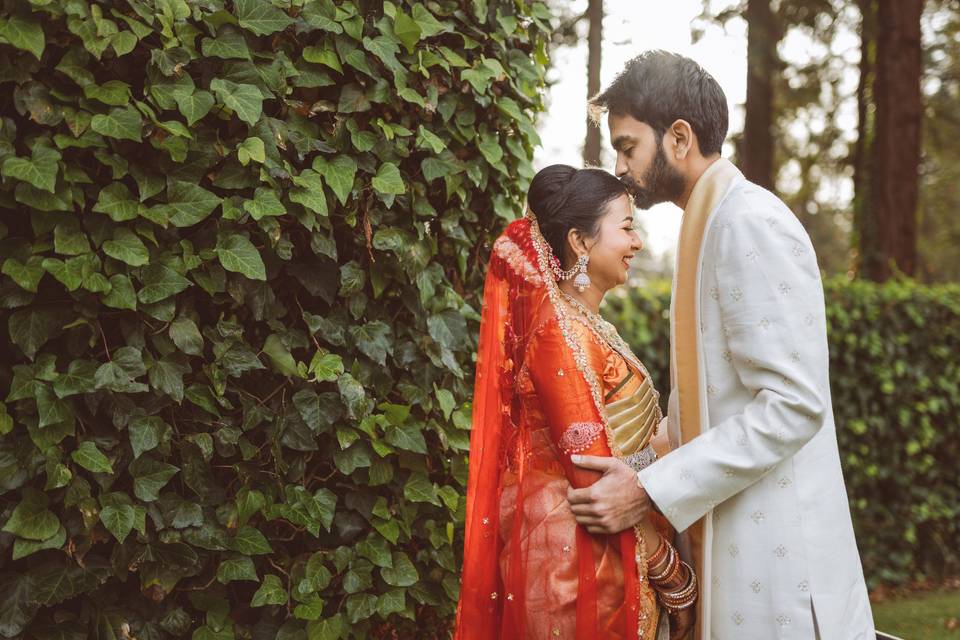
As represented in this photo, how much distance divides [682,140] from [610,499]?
39.4 inches

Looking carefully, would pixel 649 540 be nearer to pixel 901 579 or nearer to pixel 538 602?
pixel 538 602

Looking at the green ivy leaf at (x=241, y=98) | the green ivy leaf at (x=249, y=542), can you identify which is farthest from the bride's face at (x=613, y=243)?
the green ivy leaf at (x=249, y=542)

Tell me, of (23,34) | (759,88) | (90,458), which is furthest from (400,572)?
(759,88)

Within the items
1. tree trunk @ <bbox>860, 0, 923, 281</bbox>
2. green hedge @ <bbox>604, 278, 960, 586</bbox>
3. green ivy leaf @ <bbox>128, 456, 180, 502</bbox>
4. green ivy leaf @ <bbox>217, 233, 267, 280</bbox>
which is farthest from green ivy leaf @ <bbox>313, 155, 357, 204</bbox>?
tree trunk @ <bbox>860, 0, 923, 281</bbox>

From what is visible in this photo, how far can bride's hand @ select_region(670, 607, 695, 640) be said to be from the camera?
2287 millimetres

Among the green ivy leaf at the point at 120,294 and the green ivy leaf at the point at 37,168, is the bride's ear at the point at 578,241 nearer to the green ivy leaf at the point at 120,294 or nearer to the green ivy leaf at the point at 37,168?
the green ivy leaf at the point at 120,294

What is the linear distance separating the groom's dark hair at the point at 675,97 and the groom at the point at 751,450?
6.4 inches

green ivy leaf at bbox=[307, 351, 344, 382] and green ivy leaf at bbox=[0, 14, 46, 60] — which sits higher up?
green ivy leaf at bbox=[0, 14, 46, 60]

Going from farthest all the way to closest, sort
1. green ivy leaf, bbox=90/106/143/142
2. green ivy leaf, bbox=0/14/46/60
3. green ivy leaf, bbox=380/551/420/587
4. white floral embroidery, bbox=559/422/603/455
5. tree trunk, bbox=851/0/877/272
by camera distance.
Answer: tree trunk, bbox=851/0/877/272 < green ivy leaf, bbox=380/551/420/587 < white floral embroidery, bbox=559/422/603/455 < green ivy leaf, bbox=90/106/143/142 < green ivy leaf, bbox=0/14/46/60

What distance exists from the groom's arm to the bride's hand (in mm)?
355

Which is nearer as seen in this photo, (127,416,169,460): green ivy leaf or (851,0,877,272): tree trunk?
(127,416,169,460): green ivy leaf

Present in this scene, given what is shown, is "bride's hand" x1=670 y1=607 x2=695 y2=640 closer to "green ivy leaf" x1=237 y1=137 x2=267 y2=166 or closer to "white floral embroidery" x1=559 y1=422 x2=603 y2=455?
"white floral embroidery" x1=559 y1=422 x2=603 y2=455

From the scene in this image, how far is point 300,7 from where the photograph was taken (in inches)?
94.3

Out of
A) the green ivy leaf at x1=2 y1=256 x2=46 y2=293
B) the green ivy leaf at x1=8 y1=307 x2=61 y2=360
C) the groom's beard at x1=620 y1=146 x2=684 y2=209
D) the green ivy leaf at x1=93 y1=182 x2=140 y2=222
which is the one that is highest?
the green ivy leaf at x1=93 y1=182 x2=140 y2=222
